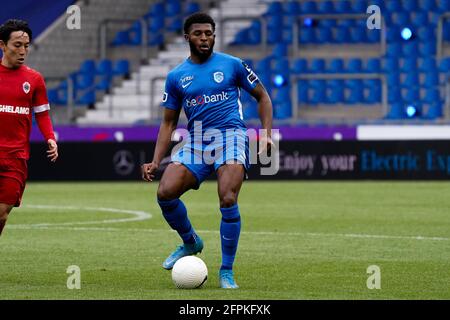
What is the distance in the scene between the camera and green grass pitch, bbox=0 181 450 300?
345 inches

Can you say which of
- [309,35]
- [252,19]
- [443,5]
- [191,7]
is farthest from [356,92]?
[191,7]

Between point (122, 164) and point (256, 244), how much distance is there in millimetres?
12256

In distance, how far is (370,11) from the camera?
1052 inches

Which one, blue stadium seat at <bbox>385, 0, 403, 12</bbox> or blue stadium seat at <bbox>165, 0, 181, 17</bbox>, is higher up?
blue stadium seat at <bbox>165, 0, 181, 17</bbox>

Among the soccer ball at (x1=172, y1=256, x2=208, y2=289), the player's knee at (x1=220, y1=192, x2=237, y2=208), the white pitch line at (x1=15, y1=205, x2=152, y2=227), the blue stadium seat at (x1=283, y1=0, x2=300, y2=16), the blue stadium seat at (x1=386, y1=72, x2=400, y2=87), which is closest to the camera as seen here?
the soccer ball at (x1=172, y1=256, x2=208, y2=289)

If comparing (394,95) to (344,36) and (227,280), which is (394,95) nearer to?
(344,36)

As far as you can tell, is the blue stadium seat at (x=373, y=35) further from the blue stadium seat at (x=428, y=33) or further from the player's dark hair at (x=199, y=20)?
the player's dark hair at (x=199, y=20)

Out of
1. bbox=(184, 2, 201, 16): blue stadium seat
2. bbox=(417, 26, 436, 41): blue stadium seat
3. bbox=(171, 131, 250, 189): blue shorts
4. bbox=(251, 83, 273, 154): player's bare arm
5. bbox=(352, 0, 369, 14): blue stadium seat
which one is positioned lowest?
bbox=(171, 131, 250, 189): blue shorts

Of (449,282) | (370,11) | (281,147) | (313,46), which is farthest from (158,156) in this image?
(313,46)

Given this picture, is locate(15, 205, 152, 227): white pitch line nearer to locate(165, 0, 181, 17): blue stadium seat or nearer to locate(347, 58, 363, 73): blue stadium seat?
locate(347, 58, 363, 73): blue stadium seat

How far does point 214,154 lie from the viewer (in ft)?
30.8

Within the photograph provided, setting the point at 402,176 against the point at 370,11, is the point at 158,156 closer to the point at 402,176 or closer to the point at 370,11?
the point at 402,176

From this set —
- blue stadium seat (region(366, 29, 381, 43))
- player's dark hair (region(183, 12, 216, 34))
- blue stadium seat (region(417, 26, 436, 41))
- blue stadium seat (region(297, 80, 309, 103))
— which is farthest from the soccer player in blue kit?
blue stadium seat (region(366, 29, 381, 43))

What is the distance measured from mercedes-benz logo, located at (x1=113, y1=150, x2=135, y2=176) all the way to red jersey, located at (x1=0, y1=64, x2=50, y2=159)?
48.5 feet
